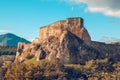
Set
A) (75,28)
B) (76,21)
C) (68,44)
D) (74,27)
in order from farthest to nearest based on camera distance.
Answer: (74,27), (75,28), (76,21), (68,44)

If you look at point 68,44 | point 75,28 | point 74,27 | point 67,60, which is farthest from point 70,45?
point 74,27

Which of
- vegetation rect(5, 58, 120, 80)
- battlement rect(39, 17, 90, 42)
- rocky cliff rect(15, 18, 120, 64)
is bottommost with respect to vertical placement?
vegetation rect(5, 58, 120, 80)

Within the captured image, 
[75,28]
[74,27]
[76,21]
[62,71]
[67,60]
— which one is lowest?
[62,71]

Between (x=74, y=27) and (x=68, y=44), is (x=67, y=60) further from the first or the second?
(x=74, y=27)

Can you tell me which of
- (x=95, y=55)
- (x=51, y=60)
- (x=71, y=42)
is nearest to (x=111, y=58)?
(x=95, y=55)

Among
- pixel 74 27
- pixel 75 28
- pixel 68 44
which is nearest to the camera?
pixel 68 44

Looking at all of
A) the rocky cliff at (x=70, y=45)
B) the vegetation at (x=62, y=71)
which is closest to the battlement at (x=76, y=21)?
the rocky cliff at (x=70, y=45)

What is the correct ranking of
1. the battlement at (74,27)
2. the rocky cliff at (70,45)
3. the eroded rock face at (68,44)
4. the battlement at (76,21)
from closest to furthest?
the eroded rock face at (68,44), the rocky cliff at (70,45), the battlement at (76,21), the battlement at (74,27)

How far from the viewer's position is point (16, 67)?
166750 mm

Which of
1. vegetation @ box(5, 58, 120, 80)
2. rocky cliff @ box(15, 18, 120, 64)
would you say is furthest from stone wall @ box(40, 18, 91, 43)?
vegetation @ box(5, 58, 120, 80)

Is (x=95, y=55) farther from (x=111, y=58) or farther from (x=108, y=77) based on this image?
(x=108, y=77)

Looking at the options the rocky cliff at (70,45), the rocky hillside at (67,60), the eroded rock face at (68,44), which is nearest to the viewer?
the rocky hillside at (67,60)

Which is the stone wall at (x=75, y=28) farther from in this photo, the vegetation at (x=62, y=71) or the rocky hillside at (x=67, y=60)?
the vegetation at (x=62, y=71)

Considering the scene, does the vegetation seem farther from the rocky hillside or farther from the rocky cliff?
the rocky cliff
